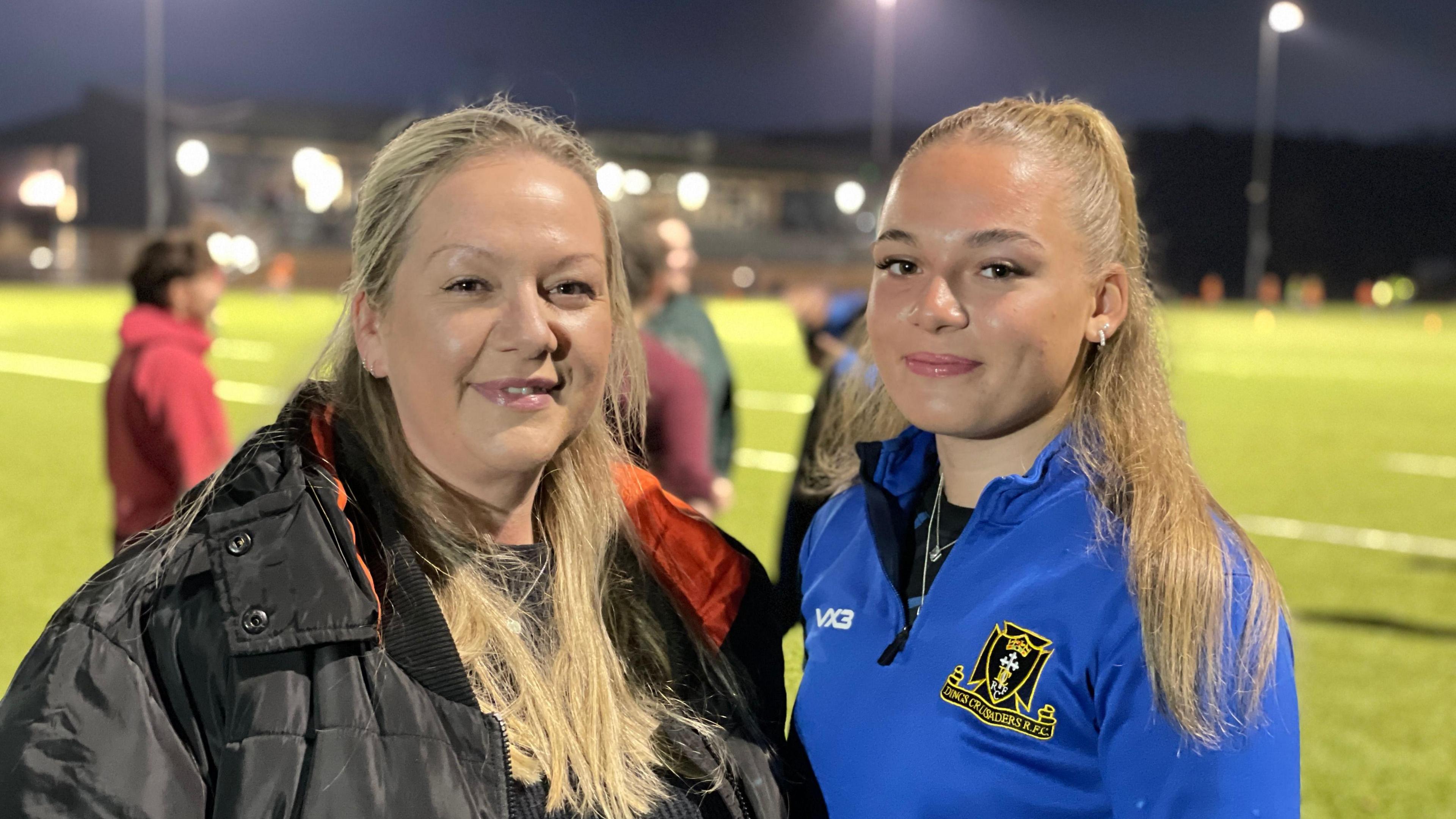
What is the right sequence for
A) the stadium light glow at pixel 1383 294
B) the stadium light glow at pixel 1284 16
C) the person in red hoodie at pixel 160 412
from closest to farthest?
the person in red hoodie at pixel 160 412
the stadium light glow at pixel 1284 16
the stadium light glow at pixel 1383 294

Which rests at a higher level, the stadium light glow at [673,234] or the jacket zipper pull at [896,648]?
the stadium light glow at [673,234]

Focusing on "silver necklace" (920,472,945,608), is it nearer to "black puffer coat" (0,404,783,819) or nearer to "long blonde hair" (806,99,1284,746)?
"long blonde hair" (806,99,1284,746)

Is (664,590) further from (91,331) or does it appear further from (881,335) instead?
(91,331)

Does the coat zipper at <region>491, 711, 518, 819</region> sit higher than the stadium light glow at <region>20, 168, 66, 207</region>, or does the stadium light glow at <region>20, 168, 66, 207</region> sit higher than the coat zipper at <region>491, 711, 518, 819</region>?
the stadium light glow at <region>20, 168, 66, 207</region>

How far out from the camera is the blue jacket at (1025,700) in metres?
1.72

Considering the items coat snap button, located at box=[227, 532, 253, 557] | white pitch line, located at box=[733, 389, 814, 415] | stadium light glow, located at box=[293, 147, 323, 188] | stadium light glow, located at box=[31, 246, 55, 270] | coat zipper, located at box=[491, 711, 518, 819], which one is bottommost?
white pitch line, located at box=[733, 389, 814, 415]

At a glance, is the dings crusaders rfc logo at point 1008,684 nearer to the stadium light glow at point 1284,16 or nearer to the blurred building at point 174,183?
the stadium light glow at point 1284,16

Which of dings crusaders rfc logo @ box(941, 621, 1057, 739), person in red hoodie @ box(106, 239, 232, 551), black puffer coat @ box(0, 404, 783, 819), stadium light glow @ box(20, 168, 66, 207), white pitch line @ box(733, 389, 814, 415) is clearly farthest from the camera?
stadium light glow @ box(20, 168, 66, 207)

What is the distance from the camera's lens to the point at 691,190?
51469 mm

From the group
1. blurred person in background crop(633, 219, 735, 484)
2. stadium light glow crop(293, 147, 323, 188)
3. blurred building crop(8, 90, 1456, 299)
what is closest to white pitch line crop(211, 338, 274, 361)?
stadium light glow crop(293, 147, 323, 188)

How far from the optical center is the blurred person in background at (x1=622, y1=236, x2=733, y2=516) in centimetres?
521

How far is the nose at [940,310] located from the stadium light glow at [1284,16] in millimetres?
36055

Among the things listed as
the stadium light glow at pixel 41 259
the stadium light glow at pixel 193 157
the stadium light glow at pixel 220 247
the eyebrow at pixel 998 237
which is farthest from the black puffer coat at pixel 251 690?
the stadium light glow at pixel 193 157

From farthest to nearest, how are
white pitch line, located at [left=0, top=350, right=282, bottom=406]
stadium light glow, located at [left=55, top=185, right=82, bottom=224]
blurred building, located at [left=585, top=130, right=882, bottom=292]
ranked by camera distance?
stadium light glow, located at [left=55, top=185, right=82, bottom=224], blurred building, located at [left=585, top=130, right=882, bottom=292], white pitch line, located at [left=0, top=350, right=282, bottom=406]
